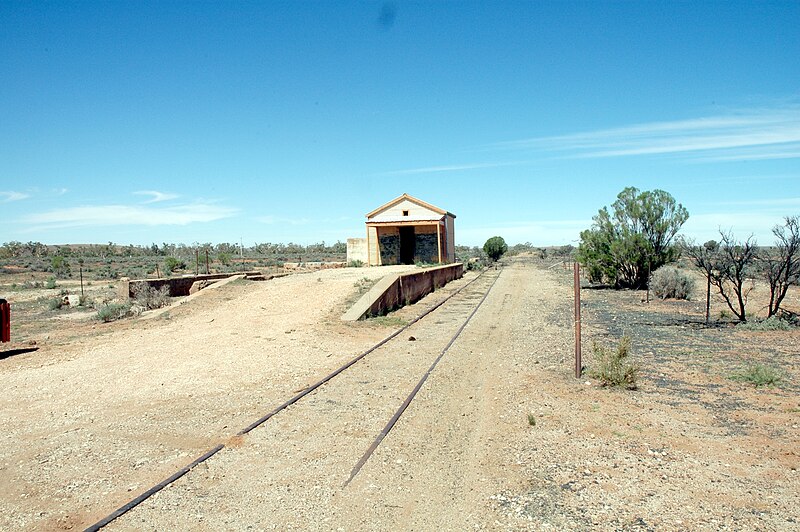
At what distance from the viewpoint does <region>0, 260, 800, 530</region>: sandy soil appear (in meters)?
5.48

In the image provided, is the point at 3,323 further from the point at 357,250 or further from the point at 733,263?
the point at 357,250

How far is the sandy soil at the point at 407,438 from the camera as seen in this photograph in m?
5.48

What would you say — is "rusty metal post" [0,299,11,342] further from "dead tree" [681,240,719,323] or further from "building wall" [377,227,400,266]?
"building wall" [377,227,400,266]

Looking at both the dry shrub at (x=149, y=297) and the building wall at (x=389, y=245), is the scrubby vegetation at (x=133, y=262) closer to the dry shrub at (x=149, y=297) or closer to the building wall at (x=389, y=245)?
the dry shrub at (x=149, y=297)

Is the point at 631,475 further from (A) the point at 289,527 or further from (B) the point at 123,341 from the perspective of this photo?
(B) the point at 123,341

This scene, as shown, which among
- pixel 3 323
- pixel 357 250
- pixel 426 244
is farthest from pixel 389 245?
pixel 3 323

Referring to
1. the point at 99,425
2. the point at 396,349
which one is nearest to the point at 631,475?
the point at 99,425

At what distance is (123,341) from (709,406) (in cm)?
1338

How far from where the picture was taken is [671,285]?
81.5 feet

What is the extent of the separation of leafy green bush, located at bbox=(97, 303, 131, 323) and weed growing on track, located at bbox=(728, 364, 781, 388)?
1829 cm

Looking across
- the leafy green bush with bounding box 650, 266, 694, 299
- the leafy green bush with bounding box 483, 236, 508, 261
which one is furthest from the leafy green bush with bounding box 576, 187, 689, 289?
the leafy green bush with bounding box 483, 236, 508, 261

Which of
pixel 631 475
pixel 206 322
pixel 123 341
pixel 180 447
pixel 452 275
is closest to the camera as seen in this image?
pixel 631 475

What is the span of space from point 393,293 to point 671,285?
1178 centimetres

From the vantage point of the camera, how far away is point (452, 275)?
38969mm
